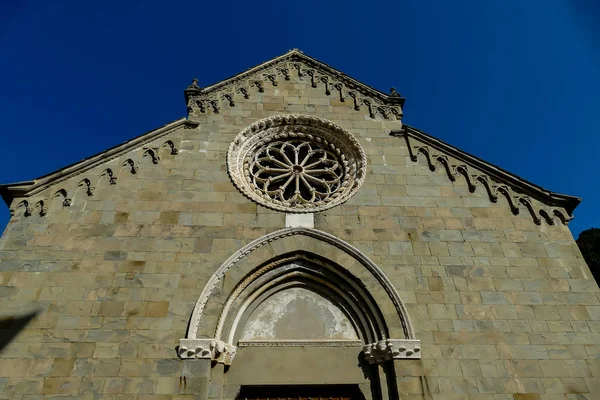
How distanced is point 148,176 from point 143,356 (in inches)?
165

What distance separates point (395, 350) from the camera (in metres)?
7.52

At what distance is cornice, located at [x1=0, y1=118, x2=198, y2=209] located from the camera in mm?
9094

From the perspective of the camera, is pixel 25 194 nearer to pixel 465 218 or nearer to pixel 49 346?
pixel 49 346

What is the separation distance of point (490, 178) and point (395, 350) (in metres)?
5.07

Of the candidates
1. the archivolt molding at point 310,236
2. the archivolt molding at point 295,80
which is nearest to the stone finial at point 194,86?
the archivolt molding at point 295,80

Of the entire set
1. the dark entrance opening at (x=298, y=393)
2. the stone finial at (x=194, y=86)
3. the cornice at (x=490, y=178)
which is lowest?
the dark entrance opening at (x=298, y=393)

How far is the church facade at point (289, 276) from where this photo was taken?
7340 mm

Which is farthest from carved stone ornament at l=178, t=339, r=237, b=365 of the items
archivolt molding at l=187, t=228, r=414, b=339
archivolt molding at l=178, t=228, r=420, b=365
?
archivolt molding at l=187, t=228, r=414, b=339

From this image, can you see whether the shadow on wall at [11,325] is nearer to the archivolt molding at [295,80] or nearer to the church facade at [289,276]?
the church facade at [289,276]

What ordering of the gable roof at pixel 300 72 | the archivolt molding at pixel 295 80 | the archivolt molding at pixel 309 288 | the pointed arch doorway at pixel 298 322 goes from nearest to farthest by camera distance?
the pointed arch doorway at pixel 298 322, the archivolt molding at pixel 309 288, the archivolt molding at pixel 295 80, the gable roof at pixel 300 72

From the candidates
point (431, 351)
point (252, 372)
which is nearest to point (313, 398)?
point (252, 372)

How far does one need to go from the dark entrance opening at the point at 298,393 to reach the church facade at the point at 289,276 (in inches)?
1.2

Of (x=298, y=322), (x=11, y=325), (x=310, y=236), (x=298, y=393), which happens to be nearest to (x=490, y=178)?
(x=310, y=236)

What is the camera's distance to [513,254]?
8859mm
